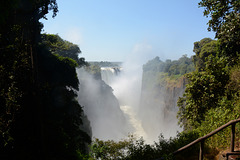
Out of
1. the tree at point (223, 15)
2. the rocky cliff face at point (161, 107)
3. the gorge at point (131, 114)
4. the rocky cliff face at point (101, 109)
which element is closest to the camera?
the tree at point (223, 15)

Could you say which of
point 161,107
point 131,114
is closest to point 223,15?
point 161,107

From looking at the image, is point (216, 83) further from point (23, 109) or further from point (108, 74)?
point (108, 74)

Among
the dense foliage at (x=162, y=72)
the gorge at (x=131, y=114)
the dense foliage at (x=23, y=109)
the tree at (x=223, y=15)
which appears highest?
the dense foliage at (x=162, y=72)

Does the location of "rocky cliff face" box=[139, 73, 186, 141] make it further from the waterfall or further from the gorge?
the waterfall

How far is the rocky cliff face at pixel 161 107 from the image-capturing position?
127ft

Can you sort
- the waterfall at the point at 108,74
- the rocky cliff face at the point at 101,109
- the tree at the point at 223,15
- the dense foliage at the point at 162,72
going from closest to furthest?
the tree at the point at 223,15 < the rocky cliff face at the point at 101,109 < the dense foliage at the point at 162,72 < the waterfall at the point at 108,74

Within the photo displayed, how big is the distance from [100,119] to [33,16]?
125 feet

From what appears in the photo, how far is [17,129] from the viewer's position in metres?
8.69

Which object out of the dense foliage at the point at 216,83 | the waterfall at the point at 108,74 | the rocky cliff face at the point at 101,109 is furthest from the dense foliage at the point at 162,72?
the dense foliage at the point at 216,83

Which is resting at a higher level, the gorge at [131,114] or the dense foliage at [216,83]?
the gorge at [131,114]

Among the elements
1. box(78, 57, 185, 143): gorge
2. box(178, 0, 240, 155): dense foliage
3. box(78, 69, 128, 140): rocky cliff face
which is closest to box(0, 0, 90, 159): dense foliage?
box(178, 0, 240, 155): dense foliage

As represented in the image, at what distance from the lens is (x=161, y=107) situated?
158 ft

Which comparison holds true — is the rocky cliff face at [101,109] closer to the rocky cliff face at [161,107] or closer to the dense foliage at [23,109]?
the rocky cliff face at [161,107]

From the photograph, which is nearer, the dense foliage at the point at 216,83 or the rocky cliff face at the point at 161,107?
the dense foliage at the point at 216,83
